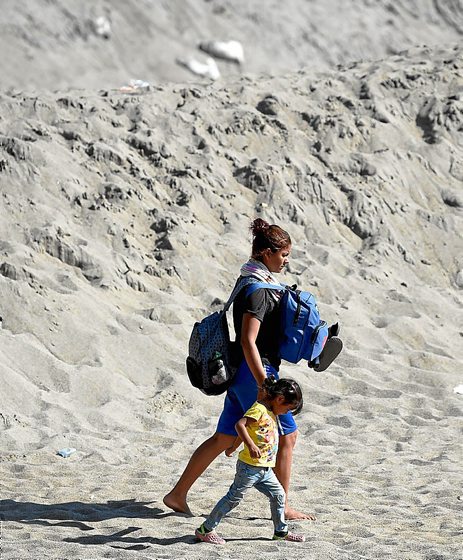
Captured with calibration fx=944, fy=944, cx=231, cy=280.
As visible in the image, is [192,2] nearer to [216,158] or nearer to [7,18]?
[7,18]

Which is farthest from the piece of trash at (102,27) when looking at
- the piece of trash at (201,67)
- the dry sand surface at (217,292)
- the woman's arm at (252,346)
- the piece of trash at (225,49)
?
the woman's arm at (252,346)

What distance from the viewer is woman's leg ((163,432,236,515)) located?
199 inches

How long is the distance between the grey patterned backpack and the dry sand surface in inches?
31.4

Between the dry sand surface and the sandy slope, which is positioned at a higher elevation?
the sandy slope

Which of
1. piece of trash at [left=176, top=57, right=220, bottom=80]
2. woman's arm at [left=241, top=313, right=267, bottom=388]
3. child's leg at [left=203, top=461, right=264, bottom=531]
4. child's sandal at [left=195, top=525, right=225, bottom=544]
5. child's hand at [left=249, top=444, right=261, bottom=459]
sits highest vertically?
piece of trash at [left=176, top=57, right=220, bottom=80]

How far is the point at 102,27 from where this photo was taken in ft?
66.3

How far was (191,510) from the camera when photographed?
5.41 meters

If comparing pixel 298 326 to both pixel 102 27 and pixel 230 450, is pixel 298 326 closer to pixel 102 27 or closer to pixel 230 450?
pixel 230 450

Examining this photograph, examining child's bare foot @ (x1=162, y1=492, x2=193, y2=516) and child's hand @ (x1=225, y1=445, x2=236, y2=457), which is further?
child's bare foot @ (x1=162, y1=492, x2=193, y2=516)

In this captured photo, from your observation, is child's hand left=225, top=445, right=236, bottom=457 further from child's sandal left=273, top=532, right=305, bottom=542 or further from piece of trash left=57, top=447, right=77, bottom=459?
piece of trash left=57, top=447, right=77, bottom=459

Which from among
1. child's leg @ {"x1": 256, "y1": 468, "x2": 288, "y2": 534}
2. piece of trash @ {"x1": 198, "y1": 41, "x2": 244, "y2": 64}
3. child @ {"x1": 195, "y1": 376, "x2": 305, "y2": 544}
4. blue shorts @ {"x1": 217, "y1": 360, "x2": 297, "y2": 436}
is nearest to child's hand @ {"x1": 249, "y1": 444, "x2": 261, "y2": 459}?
child @ {"x1": 195, "y1": 376, "x2": 305, "y2": 544}

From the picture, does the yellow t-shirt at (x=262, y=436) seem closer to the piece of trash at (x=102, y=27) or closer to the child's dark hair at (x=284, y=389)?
the child's dark hair at (x=284, y=389)

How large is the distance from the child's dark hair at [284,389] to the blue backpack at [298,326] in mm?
273

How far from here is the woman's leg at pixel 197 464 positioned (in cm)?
506
